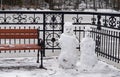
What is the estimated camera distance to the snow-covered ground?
8070 mm

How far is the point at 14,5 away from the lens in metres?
56.8

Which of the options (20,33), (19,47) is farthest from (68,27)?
(20,33)

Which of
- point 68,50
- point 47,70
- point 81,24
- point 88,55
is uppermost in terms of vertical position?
point 81,24

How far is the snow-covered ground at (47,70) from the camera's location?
807 cm

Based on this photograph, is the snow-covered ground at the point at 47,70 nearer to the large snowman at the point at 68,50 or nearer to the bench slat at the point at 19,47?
the large snowman at the point at 68,50

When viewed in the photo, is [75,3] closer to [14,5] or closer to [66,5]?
[66,5]

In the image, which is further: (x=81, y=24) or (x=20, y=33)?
(x=81, y=24)

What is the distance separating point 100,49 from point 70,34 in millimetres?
2510

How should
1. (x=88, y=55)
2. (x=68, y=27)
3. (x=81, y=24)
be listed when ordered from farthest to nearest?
(x=81, y=24) < (x=88, y=55) < (x=68, y=27)

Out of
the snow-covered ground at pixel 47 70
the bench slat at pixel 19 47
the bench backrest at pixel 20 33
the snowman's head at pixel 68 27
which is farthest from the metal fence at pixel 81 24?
the bench slat at pixel 19 47

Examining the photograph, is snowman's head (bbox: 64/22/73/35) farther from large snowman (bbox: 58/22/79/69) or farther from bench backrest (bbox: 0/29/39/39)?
bench backrest (bbox: 0/29/39/39)

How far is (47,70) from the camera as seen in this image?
8.50 metres

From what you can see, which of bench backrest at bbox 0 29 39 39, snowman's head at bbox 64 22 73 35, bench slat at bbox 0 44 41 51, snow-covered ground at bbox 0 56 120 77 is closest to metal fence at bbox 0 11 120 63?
snow-covered ground at bbox 0 56 120 77

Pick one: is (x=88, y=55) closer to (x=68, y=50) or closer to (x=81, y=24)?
(x=68, y=50)
